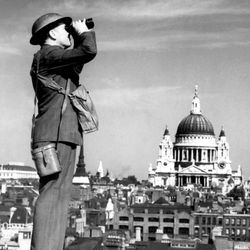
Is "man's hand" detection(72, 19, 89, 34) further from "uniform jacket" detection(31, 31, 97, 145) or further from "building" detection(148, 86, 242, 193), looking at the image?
"building" detection(148, 86, 242, 193)

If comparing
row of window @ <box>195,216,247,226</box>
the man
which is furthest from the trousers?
row of window @ <box>195,216,247,226</box>

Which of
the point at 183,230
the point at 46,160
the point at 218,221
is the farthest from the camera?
the point at 218,221

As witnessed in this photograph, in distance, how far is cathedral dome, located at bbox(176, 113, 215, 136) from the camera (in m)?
148

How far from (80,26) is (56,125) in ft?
2.36

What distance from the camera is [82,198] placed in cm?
9875

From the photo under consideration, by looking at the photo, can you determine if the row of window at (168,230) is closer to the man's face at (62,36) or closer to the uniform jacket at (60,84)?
the man's face at (62,36)

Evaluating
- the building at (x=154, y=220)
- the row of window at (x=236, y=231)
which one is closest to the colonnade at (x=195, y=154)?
the row of window at (x=236, y=231)

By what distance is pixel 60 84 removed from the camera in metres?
5.80

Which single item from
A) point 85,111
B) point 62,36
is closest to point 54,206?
point 85,111

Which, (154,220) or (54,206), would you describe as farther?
(154,220)

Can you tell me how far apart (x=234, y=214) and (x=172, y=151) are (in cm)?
7558

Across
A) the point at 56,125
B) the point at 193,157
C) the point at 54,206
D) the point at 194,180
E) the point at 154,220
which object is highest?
the point at 193,157

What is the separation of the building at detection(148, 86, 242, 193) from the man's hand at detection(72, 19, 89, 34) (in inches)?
5501

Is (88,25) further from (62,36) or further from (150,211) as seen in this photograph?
(150,211)
